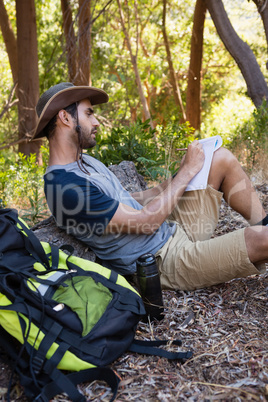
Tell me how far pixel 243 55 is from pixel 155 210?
5.31m

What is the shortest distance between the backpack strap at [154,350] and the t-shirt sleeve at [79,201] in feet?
2.48

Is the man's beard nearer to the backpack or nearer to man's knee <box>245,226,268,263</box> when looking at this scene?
the backpack

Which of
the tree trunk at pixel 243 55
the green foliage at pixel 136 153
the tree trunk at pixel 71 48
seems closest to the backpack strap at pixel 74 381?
the green foliage at pixel 136 153

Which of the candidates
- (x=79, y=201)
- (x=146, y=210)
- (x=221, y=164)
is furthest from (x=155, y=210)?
(x=221, y=164)

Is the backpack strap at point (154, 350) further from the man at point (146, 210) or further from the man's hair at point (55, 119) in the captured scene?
the man's hair at point (55, 119)

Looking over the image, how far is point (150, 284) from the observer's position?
99.6 inches

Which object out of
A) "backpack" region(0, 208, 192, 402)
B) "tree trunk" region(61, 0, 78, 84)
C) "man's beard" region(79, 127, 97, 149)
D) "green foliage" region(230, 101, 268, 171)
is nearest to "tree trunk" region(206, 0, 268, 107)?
"green foliage" region(230, 101, 268, 171)

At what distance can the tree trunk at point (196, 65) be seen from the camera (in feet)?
33.8

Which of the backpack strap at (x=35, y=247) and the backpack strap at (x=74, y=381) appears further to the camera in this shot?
the backpack strap at (x=35, y=247)

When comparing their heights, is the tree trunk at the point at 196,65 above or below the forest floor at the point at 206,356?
above

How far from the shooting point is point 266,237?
255 cm

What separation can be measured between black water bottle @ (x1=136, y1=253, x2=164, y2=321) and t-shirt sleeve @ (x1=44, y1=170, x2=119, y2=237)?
0.35 metres

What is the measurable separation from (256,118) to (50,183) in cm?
424

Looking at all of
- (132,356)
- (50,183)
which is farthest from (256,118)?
(132,356)
